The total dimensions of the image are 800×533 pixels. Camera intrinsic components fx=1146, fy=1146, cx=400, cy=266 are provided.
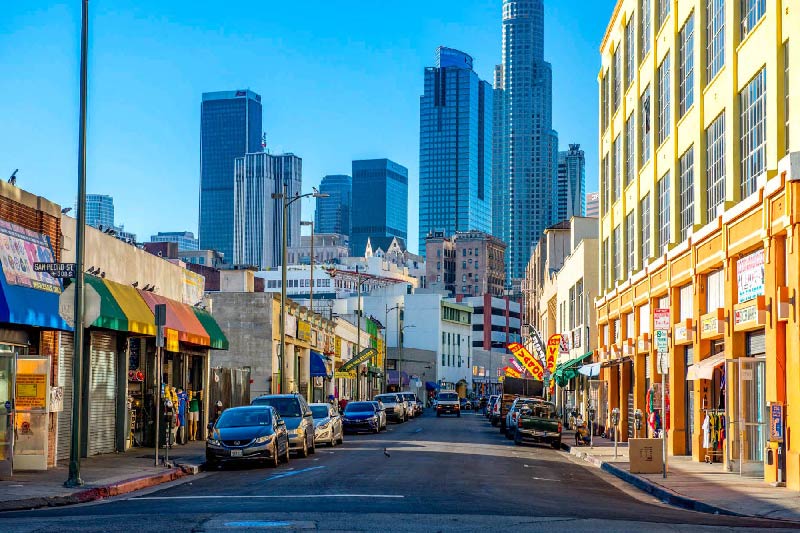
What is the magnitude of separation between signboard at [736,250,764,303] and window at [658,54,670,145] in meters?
12.5

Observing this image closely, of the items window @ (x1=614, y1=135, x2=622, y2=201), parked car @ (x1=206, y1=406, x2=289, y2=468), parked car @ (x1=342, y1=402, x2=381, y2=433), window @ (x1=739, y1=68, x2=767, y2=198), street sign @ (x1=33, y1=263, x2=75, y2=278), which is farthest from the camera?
parked car @ (x1=342, y1=402, x2=381, y2=433)

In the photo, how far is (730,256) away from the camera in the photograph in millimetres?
28359

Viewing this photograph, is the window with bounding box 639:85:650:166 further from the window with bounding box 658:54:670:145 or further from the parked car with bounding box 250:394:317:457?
the parked car with bounding box 250:394:317:457

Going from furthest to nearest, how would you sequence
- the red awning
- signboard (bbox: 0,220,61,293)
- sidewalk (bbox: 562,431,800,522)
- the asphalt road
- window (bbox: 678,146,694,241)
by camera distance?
window (bbox: 678,146,694,241) → the red awning → signboard (bbox: 0,220,61,293) → sidewalk (bbox: 562,431,800,522) → the asphalt road

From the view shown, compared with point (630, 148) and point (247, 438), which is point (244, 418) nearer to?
point (247, 438)

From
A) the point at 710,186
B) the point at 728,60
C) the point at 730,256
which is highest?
the point at 728,60

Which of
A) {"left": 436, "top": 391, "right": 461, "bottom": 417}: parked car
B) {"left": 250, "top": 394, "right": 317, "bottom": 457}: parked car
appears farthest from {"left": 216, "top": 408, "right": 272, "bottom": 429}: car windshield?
{"left": 436, "top": 391, "right": 461, "bottom": 417}: parked car

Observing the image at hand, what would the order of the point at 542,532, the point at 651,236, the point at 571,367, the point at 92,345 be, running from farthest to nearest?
the point at 571,367 → the point at 651,236 → the point at 92,345 → the point at 542,532

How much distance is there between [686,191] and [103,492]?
22.2 meters

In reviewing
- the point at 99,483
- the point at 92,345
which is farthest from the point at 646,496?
the point at 92,345

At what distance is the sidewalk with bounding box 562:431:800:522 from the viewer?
62.0ft

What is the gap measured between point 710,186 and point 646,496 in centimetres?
1281

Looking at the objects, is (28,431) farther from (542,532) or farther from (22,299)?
(542,532)

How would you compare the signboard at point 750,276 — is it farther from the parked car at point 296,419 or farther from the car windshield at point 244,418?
the parked car at point 296,419
